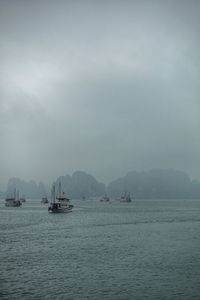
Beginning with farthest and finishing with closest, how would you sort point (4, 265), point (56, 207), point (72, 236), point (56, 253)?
point (56, 207)
point (72, 236)
point (56, 253)
point (4, 265)

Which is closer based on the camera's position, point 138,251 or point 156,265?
point 156,265

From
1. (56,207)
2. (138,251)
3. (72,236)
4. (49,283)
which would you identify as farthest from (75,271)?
(56,207)

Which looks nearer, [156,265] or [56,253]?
[156,265]

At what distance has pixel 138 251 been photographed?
68.0 metres

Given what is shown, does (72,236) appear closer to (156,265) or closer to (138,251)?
(138,251)

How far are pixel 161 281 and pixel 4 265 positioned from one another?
21422 millimetres

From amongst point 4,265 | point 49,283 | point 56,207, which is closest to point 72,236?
point 4,265

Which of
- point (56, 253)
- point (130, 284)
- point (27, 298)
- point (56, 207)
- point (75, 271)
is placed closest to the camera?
point (27, 298)

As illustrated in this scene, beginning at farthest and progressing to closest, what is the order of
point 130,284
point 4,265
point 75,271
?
point 4,265 < point 75,271 < point 130,284

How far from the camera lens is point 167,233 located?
97.8 m

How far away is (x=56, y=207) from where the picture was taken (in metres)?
187

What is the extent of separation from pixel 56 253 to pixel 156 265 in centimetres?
1795

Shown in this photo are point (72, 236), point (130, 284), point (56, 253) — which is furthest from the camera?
point (72, 236)

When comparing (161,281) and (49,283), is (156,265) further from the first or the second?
(49,283)
